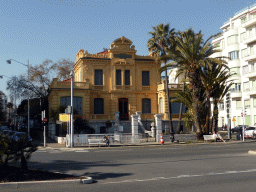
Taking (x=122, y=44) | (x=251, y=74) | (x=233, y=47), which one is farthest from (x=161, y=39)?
(x=233, y=47)

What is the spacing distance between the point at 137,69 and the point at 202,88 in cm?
1311

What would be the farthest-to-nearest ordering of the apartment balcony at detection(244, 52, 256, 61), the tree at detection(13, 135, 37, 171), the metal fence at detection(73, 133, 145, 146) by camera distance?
the apartment balcony at detection(244, 52, 256, 61) < the metal fence at detection(73, 133, 145, 146) < the tree at detection(13, 135, 37, 171)

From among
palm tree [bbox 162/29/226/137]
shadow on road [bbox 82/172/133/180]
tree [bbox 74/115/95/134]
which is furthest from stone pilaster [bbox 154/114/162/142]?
shadow on road [bbox 82/172/133/180]

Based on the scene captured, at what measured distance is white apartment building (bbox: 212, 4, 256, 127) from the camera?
51562 millimetres

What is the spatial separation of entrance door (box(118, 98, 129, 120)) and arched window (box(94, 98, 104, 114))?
2.51 meters

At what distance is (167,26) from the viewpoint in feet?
123

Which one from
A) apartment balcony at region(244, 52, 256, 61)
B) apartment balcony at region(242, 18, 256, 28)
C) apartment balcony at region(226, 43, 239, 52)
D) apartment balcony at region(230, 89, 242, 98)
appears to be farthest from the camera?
apartment balcony at region(226, 43, 239, 52)

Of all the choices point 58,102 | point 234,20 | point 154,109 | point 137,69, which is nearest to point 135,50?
point 137,69

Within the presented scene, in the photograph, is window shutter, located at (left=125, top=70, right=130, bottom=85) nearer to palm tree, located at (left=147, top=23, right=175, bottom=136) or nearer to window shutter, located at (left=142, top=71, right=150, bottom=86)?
window shutter, located at (left=142, top=71, right=150, bottom=86)

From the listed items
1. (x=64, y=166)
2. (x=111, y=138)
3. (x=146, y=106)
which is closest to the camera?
(x=64, y=166)

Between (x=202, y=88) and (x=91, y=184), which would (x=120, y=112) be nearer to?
(x=202, y=88)

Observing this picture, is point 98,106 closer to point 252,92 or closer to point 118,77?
point 118,77

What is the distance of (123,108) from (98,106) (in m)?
3.51

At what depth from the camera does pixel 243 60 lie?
5469 cm
